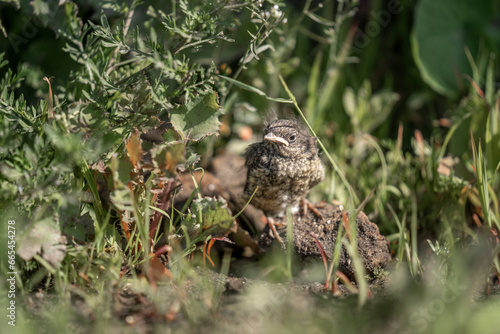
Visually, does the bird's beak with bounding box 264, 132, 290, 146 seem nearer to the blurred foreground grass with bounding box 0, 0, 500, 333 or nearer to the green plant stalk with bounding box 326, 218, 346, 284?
the blurred foreground grass with bounding box 0, 0, 500, 333

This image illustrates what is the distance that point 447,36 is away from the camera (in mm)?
4094

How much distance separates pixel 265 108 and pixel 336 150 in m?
0.69

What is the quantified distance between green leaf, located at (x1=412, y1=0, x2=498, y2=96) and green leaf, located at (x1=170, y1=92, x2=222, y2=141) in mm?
2228

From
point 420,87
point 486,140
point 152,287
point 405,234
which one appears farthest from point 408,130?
point 152,287

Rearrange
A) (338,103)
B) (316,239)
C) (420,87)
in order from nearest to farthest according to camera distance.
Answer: (316,239), (338,103), (420,87)

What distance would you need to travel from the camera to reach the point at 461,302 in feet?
6.06

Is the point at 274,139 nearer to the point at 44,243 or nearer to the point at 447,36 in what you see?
the point at 44,243

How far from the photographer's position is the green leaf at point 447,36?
4012 mm

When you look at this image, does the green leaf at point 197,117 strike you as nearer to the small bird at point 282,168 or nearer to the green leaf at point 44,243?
the small bird at point 282,168

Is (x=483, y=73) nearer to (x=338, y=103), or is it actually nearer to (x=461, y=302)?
(x=338, y=103)

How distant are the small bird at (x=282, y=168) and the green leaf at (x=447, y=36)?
1.61 metres

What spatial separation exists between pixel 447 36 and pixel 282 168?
219 centimetres

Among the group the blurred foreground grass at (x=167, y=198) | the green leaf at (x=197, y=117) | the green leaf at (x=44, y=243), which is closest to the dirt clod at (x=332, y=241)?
the blurred foreground grass at (x=167, y=198)

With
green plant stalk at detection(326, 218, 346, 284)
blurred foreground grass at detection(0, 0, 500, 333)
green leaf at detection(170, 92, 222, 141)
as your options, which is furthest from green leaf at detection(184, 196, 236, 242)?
green plant stalk at detection(326, 218, 346, 284)
